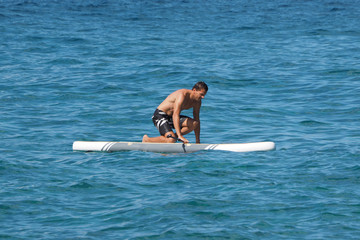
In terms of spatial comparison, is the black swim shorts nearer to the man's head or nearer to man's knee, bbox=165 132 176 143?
man's knee, bbox=165 132 176 143

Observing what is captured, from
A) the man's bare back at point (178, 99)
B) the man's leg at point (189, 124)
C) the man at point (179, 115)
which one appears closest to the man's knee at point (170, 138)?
the man at point (179, 115)

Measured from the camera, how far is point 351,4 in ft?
144

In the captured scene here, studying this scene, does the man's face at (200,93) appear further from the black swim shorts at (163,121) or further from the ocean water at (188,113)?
the ocean water at (188,113)

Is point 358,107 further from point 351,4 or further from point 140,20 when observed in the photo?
point 351,4

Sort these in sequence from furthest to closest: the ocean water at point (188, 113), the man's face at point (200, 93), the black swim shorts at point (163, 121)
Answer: the black swim shorts at point (163, 121) → the man's face at point (200, 93) → the ocean water at point (188, 113)

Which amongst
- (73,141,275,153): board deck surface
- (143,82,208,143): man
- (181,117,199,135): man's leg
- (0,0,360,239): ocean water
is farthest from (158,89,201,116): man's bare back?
(0,0,360,239): ocean water

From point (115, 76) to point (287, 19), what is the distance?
1664 cm

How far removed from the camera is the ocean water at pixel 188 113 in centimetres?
993

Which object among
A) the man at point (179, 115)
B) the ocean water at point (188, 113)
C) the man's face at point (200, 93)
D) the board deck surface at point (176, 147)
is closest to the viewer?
the ocean water at point (188, 113)

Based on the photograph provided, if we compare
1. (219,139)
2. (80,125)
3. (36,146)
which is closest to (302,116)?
(219,139)

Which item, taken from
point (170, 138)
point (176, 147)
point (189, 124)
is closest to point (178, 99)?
point (189, 124)

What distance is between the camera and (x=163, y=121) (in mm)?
14297

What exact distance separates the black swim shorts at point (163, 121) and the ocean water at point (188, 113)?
2.99ft

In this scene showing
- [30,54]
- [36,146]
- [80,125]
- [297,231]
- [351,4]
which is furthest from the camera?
[351,4]
